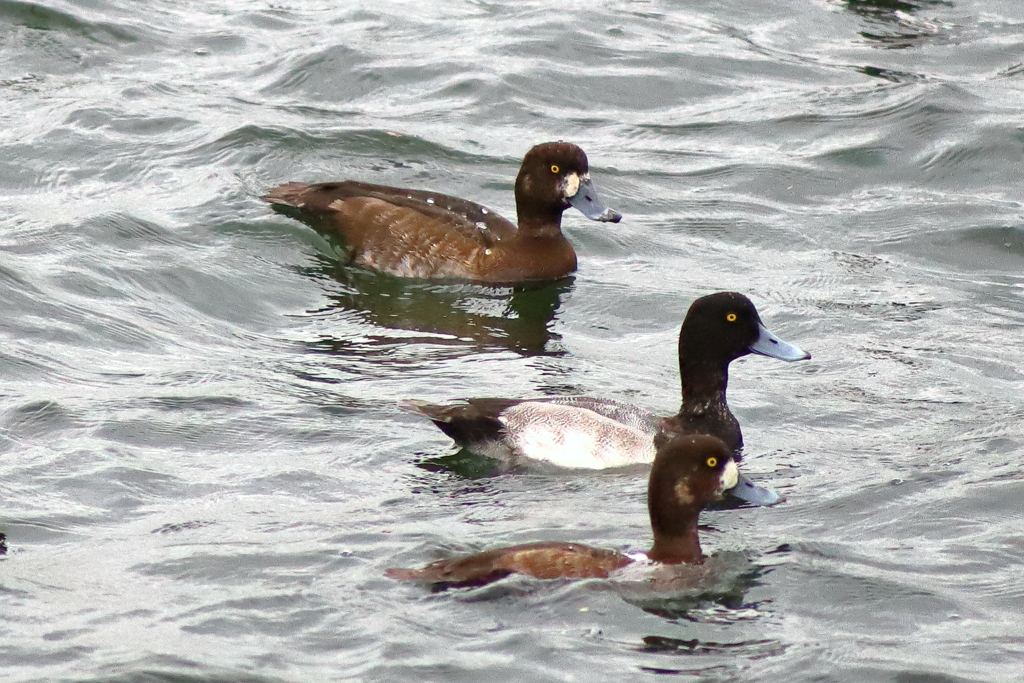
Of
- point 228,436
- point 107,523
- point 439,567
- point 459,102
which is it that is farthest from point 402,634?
point 459,102

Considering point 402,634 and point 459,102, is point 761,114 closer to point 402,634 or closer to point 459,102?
point 459,102

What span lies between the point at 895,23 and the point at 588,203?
6.61 m

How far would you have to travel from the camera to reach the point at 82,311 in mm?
11742

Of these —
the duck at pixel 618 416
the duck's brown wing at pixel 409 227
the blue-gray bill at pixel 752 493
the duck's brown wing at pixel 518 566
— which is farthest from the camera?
the duck's brown wing at pixel 409 227

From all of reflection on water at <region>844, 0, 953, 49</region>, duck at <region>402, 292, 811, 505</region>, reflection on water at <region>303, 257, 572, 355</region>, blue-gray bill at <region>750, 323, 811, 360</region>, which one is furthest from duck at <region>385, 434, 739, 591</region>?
reflection on water at <region>844, 0, 953, 49</region>

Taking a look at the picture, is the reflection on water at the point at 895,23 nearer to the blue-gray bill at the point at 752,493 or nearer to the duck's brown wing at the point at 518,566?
the blue-gray bill at the point at 752,493

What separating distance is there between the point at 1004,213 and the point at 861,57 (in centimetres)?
376

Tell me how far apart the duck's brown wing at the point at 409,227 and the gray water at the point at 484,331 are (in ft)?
0.81

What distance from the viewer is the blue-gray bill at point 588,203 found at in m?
13.1

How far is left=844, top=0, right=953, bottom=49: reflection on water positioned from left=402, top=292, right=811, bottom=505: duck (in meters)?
8.66

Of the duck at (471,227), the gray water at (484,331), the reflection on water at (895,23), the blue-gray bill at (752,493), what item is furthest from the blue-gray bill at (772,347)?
the reflection on water at (895,23)

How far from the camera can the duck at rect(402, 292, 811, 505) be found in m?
9.28

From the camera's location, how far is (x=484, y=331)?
11883mm

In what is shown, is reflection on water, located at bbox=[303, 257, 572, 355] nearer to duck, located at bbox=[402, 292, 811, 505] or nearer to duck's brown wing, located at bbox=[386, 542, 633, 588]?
duck, located at bbox=[402, 292, 811, 505]
